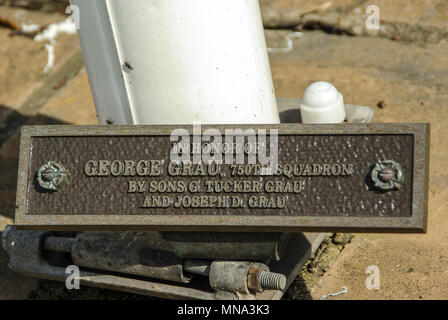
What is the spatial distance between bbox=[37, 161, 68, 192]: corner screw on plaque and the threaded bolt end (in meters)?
1.39

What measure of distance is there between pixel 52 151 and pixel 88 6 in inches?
38.9

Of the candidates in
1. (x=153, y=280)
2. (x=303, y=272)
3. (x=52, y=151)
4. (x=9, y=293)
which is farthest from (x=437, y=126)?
(x=9, y=293)

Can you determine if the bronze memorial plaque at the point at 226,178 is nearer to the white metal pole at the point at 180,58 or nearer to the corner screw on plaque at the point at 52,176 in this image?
the corner screw on plaque at the point at 52,176

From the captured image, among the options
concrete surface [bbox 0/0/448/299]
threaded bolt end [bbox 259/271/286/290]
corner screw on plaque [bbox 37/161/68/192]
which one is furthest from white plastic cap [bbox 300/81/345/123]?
corner screw on plaque [bbox 37/161/68/192]

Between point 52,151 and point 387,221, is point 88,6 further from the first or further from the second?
point 387,221

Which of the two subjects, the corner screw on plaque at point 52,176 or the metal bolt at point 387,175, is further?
the corner screw on plaque at point 52,176

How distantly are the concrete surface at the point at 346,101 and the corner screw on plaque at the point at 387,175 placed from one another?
3.31 feet

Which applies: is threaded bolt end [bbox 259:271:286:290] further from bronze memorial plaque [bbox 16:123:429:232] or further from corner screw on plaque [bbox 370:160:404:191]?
corner screw on plaque [bbox 370:160:404:191]

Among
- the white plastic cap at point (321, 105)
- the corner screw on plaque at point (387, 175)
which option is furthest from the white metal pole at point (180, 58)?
the corner screw on plaque at point (387, 175)

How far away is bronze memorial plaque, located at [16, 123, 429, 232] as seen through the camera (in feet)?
14.5

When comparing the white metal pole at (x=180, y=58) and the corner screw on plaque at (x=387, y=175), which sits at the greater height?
the white metal pole at (x=180, y=58)

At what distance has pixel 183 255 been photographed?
16.3 feet

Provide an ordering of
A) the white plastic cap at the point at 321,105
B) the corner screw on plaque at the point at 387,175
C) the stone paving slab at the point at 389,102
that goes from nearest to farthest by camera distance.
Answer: the corner screw on plaque at the point at 387,175 → the stone paving slab at the point at 389,102 → the white plastic cap at the point at 321,105

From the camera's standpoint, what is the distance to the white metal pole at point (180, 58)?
4.77 metres
